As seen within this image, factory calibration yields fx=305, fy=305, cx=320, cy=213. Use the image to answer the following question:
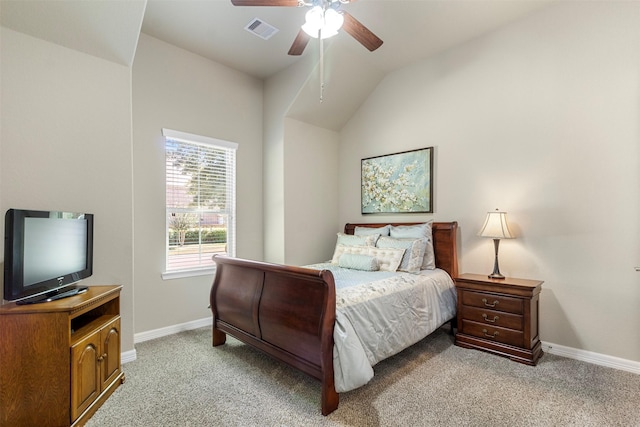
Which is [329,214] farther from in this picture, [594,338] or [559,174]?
[594,338]

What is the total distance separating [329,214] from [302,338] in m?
2.62

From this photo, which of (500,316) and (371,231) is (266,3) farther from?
(500,316)

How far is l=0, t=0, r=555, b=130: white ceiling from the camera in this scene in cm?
224

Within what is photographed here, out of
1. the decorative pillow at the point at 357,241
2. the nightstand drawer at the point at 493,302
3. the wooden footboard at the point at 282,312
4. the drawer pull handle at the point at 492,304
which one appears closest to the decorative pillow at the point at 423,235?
the decorative pillow at the point at 357,241

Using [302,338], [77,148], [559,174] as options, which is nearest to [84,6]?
[77,148]

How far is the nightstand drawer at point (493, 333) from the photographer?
2682 millimetres

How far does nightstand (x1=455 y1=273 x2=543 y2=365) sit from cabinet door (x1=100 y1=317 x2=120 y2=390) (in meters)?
2.99

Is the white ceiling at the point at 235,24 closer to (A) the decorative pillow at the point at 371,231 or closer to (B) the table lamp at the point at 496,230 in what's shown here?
(B) the table lamp at the point at 496,230

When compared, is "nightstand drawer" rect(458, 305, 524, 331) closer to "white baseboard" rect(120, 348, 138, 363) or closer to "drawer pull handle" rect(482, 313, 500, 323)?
"drawer pull handle" rect(482, 313, 500, 323)

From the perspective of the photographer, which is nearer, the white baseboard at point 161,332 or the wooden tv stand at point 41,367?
the wooden tv stand at point 41,367

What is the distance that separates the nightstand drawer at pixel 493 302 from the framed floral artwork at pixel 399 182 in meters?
1.11

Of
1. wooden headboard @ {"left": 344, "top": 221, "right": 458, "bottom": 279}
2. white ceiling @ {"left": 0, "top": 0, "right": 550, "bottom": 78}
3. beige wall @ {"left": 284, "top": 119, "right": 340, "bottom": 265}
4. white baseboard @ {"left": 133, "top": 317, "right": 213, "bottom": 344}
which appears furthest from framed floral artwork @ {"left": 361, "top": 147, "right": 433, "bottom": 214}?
white baseboard @ {"left": 133, "top": 317, "right": 213, "bottom": 344}

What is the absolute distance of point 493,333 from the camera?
2.81 metres

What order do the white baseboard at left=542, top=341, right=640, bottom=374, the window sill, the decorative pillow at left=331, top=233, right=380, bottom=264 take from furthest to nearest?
the decorative pillow at left=331, top=233, right=380, bottom=264 → the window sill → the white baseboard at left=542, top=341, right=640, bottom=374
